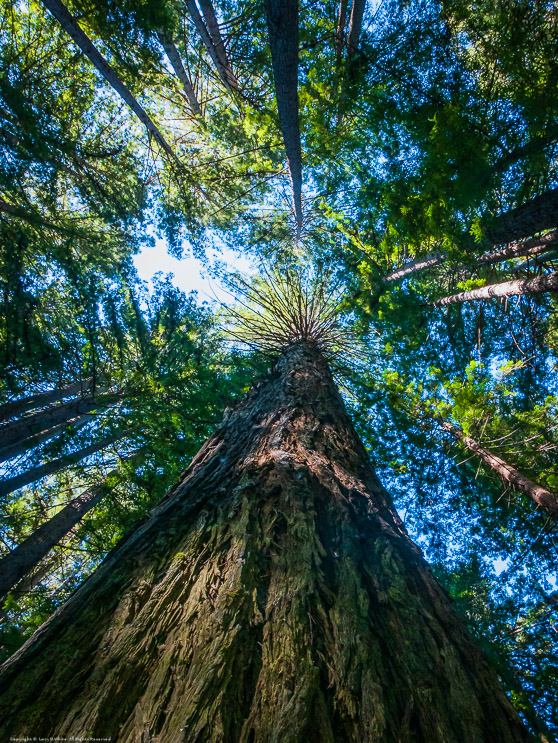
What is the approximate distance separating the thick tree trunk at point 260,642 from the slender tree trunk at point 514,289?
4.57m

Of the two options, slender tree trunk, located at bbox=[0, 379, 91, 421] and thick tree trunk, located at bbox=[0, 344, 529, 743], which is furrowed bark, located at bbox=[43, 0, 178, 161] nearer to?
slender tree trunk, located at bbox=[0, 379, 91, 421]

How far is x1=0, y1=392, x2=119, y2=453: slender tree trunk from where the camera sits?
624 cm

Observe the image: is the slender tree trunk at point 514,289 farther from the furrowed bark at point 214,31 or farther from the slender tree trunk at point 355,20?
the furrowed bark at point 214,31

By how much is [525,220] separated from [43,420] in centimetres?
927

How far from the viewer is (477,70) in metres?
4.13

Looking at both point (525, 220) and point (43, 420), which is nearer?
point (525, 220)

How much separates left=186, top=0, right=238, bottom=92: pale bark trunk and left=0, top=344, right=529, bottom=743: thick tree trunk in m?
6.56

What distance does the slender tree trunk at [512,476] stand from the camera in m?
4.43

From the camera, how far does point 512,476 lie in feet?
16.8

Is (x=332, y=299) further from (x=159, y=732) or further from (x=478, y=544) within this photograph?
(x=159, y=732)

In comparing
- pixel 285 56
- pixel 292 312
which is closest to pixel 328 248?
pixel 292 312

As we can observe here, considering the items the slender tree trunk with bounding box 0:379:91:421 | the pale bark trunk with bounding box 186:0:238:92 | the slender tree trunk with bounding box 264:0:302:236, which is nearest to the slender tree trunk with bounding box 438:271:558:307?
the slender tree trunk with bounding box 264:0:302:236

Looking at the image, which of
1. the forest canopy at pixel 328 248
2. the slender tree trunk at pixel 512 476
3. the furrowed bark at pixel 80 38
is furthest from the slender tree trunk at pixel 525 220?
the furrowed bark at pixel 80 38

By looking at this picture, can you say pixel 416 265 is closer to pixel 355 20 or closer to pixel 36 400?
pixel 355 20
